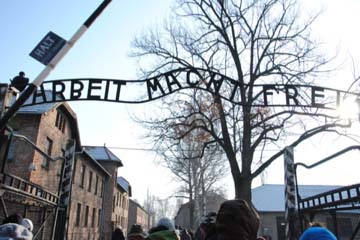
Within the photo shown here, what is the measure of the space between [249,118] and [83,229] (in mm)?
20324

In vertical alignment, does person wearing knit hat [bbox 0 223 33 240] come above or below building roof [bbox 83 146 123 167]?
below

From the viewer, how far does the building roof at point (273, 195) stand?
129ft

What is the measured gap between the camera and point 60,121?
81.2 feet

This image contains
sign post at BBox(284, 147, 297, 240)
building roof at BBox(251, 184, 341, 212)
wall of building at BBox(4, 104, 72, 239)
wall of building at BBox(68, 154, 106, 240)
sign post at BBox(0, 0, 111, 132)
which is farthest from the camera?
building roof at BBox(251, 184, 341, 212)

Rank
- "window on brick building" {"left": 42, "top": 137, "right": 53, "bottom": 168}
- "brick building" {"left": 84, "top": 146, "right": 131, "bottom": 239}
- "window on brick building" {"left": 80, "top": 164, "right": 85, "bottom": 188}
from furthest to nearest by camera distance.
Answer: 1. "brick building" {"left": 84, "top": 146, "right": 131, "bottom": 239}
2. "window on brick building" {"left": 80, "top": 164, "right": 85, "bottom": 188}
3. "window on brick building" {"left": 42, "top": 137, "right": 53, "bottom": 168}

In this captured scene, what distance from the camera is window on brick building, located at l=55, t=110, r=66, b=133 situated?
24061 millimetres

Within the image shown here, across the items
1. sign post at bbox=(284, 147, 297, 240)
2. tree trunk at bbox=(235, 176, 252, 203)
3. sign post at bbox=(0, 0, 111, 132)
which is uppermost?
tree trunk at bbox=(235, 176, 252, 203)

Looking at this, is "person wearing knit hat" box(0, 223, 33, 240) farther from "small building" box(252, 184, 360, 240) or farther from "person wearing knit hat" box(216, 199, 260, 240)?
"small building" box(252, 184, 360, 240)

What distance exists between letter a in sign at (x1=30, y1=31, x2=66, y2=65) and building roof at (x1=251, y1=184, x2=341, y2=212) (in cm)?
3758

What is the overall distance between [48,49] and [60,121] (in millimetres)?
21588

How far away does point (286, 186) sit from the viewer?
767 centimetres

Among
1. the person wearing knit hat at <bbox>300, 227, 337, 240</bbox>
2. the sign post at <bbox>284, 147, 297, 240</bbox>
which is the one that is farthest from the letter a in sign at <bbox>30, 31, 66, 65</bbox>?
the sign post at <bbox>284, 147, 297, 240</bbox>

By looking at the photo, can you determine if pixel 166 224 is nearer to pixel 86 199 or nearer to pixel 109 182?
pixel 86 199

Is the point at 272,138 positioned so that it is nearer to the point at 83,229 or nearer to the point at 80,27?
the point at 80,27
